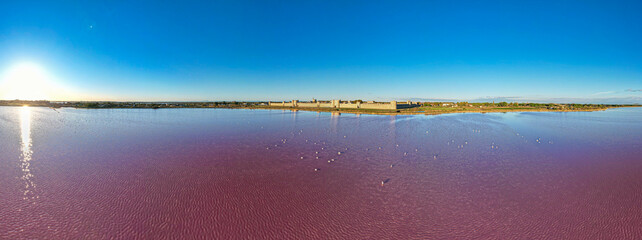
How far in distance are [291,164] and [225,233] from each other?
18.2ft

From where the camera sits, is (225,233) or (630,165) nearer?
(225,233)

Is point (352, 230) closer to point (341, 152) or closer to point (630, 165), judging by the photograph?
point (341, 152)

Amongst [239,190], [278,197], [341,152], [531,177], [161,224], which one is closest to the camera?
[161,224]

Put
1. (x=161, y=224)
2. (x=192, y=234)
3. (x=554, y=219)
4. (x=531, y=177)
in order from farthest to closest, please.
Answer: (x=531, y=177) → (x=554, y=219) → (x=161, y=224) → (x=192, y=234)

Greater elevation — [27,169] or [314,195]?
[27,169]

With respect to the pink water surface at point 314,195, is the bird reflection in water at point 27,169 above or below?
above

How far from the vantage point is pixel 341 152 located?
533 inches

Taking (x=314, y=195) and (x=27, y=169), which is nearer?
(x=314, y=195)

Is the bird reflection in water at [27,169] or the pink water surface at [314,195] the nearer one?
the pink water surface at [314,195]

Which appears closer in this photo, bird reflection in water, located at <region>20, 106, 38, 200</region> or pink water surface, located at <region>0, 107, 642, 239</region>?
pink water surface, located at <region>0, 107, 642, 239</region>

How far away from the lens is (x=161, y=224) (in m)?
5.66

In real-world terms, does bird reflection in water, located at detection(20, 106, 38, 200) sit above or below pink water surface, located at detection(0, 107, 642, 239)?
above

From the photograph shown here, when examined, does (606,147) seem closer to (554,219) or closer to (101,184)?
(554,219)

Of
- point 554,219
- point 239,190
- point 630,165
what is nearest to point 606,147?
point 630,165
